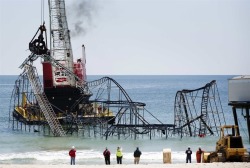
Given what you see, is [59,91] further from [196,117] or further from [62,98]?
[196,117]

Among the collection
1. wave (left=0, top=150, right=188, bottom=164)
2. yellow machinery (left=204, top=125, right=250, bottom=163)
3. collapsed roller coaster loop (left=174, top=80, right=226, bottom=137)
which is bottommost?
wave (left=0, top=150, right=188, bottom=164)

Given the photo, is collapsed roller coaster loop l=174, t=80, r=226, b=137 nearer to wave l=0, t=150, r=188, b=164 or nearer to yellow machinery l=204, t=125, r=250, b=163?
wave l=0, t=150, r=188, b=164

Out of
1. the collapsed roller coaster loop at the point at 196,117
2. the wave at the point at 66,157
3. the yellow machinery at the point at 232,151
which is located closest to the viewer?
the yellow machinery at the point at 232,151

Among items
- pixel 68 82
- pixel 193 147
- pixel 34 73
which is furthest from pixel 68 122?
pixel 193 147

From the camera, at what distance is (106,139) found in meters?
58.8

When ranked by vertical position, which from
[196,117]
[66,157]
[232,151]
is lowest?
[66,157]

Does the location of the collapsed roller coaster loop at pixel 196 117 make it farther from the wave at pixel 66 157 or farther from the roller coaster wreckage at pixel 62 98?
the wave at pixel 66 157

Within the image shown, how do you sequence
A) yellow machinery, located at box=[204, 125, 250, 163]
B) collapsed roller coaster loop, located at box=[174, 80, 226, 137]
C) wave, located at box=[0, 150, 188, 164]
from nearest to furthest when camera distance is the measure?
yellow machinery, located at box=[204, 125, 250, 163], wave, located at box=[0, 150, 188, 164], collapsed roller coaster loop, located at box=[174, 80, 226, 137]

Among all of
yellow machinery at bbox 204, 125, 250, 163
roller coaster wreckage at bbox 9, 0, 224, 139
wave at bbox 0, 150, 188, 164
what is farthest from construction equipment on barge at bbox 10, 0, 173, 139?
yellow machinery at bbox 204, 125, 250, 163

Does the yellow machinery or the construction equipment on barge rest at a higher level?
the construction equipment on barge

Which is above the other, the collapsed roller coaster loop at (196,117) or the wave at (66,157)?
the collapsed roller coaster loop at (196,117)

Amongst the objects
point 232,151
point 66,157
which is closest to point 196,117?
point 66,157

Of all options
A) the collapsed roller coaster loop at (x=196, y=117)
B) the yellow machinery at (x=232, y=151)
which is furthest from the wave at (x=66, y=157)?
the yellow machinery at (x=232, y=151)

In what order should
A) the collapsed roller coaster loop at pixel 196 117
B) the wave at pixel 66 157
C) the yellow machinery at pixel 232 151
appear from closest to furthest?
the yellow machinery at pixel 232 151 → the wave at pixel 66 157 → the collapsed roller coaster loop at pixel 196 117
